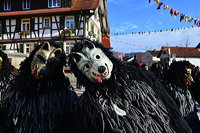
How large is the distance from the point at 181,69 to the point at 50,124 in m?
1.79

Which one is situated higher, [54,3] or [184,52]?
[54,3]

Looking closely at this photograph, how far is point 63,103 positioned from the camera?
212 cm

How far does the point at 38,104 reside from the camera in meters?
2.13

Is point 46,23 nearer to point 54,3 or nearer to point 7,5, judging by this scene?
point 54,3

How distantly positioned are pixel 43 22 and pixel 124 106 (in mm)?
17198

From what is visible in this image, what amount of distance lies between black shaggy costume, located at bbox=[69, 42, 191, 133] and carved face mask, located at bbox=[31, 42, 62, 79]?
1.43ft

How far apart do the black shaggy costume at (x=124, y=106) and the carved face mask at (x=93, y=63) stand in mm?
43

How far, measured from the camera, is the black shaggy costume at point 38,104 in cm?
206

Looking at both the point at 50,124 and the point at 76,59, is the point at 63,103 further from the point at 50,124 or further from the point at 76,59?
the point at 76,59

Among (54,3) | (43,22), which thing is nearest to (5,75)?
(43,22)

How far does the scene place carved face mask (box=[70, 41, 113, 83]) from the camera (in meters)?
1.63

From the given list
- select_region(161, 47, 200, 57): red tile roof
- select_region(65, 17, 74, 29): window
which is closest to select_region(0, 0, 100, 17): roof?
select_region(65, 17, 74, 29): window

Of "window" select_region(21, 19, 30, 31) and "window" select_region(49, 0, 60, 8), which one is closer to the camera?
"window" select_region(49, 0, 60, 8)

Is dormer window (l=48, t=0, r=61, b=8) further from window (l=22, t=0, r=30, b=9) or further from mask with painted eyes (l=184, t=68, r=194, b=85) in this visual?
mask with painted eyes (l=184, t=68, r=194, b=85)
